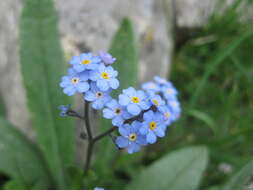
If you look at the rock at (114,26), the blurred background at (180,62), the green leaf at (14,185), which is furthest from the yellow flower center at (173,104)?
the green leaf at (14,185)

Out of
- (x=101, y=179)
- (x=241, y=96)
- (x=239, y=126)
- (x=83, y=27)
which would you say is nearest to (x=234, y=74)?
(x=241, y=96)

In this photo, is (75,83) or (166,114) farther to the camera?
(166,114)

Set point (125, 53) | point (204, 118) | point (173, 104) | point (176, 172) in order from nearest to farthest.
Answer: point (173, 104)
point (125, 53)
point (176, 172)
point (204, 118)

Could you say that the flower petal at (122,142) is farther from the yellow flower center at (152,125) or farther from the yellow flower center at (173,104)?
the yellow flower center at (173,104)

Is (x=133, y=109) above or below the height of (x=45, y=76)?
below

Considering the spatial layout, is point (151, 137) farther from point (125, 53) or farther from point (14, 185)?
point (14, 185)

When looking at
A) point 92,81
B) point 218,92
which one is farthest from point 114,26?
point 92,81
